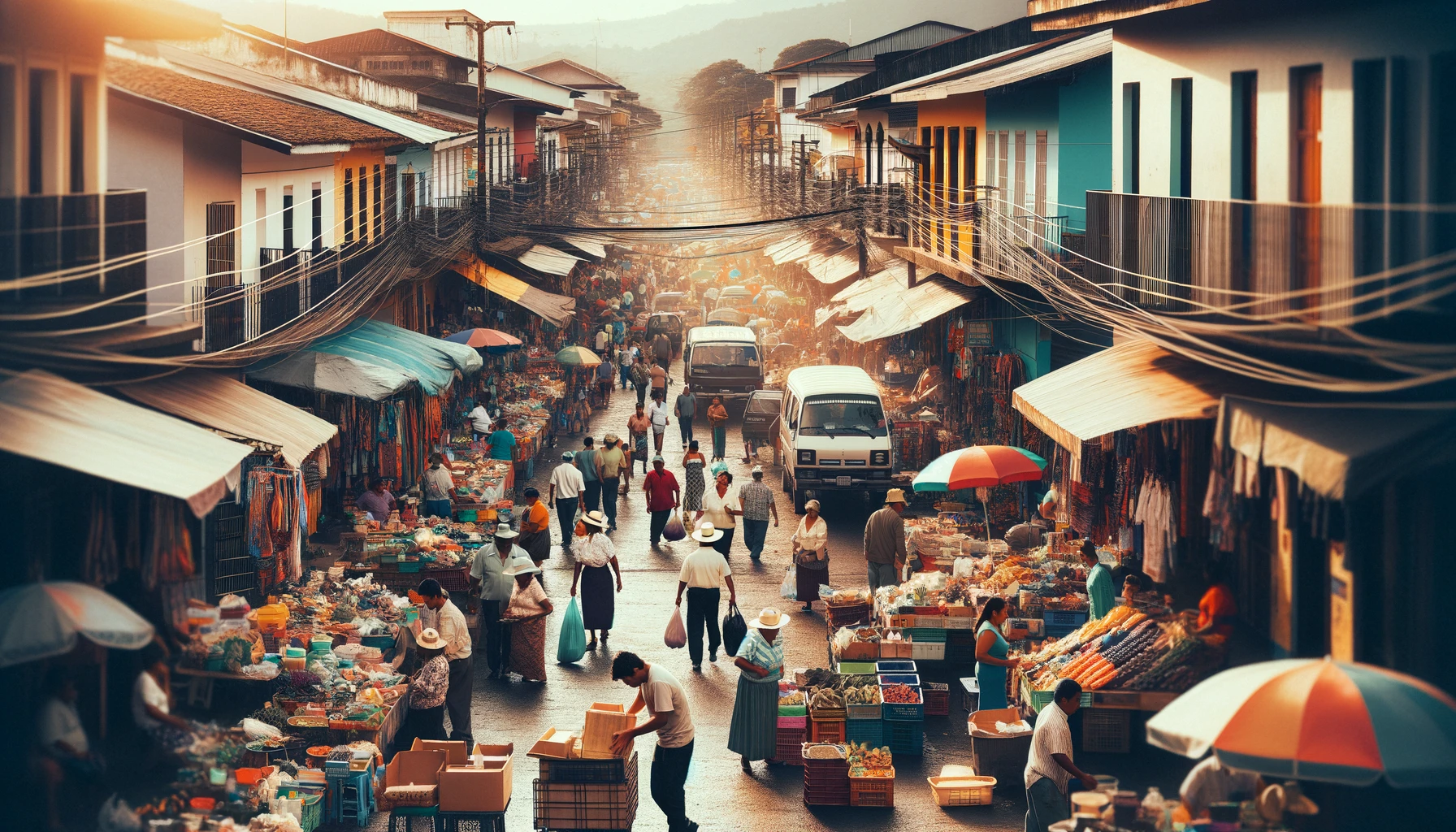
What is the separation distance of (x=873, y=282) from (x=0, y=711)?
29221 mm

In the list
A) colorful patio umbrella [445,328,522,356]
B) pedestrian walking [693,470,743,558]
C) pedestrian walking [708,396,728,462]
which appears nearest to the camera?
pedestrian walking [693,470,743,558]

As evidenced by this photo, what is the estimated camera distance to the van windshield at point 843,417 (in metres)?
24.4

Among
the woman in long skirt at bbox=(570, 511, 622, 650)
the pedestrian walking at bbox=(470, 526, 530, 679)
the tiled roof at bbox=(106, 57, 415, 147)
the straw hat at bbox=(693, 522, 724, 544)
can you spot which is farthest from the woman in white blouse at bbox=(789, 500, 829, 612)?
the tiled roof at bbox=(106, 57, 415, 147)

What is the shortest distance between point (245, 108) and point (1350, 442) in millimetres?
15490

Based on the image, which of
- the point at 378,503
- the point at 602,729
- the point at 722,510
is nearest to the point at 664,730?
the point at 602,729

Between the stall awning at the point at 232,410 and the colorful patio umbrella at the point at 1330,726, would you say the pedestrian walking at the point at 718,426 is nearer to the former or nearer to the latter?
the stall awning at the point at 232,410

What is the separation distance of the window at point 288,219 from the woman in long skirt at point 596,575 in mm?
10276

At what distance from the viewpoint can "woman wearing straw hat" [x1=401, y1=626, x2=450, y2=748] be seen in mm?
12727

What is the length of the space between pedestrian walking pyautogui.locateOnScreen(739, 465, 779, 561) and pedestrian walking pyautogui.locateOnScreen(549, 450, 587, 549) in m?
2.40

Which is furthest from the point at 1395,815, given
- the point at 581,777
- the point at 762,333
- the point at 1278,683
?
the point at 762,333

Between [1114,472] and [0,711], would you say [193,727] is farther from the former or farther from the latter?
[1114,472]

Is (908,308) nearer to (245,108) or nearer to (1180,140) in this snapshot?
(1180,140)

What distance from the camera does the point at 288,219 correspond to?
25172 millimetres

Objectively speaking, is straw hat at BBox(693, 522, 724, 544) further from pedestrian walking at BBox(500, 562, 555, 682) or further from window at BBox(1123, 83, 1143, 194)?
window at BBox(1123, 83, 1143, 194)
